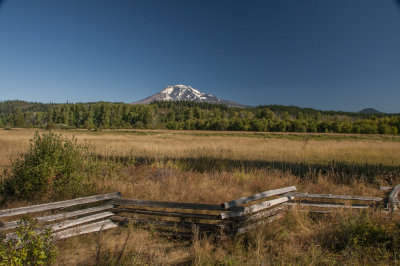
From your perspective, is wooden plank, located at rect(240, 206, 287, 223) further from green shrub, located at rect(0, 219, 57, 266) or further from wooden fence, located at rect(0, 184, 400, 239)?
green shrub, located at rect(0, 219, 57, 266)

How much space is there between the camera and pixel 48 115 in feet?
398

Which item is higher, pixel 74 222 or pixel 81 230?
pixel 74 222

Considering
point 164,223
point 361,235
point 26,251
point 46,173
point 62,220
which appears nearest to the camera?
point 26,251

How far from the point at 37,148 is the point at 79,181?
5.24 feet

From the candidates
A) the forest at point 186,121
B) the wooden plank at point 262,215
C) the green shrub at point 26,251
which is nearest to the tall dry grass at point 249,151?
the wooden plank at point 262,215

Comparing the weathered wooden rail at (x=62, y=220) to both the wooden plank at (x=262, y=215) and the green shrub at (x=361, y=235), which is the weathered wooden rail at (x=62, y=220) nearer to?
the wooden plank at (x=262, y=215)

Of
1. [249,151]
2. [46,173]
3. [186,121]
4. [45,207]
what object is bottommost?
[249,151]

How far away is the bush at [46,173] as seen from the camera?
20.2 feet

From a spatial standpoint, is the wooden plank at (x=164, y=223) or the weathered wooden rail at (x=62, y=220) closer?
the weathered wooden rail at (x=62, y=220)

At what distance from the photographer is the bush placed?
617cm

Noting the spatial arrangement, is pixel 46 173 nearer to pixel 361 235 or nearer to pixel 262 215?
pixel 262 215

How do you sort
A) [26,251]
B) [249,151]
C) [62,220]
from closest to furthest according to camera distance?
[26,251] < [62,220] < [249,151]

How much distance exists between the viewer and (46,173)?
244 inches

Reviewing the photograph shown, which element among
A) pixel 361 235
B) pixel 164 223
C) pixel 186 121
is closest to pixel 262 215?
pixel 361 235
